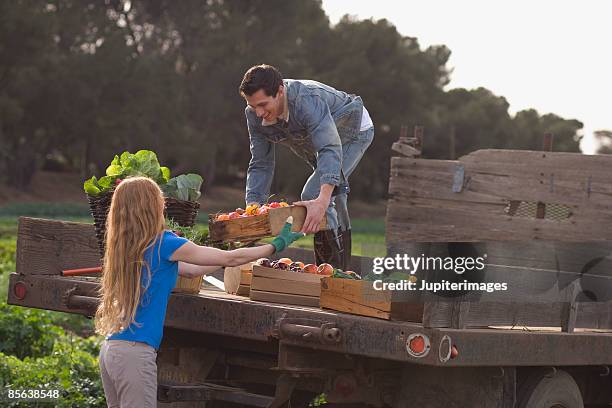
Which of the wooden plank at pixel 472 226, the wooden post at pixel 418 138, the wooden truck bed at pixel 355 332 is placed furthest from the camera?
the wooden post at pixel 418 138

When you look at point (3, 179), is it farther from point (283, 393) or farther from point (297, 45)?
point (283, 393)

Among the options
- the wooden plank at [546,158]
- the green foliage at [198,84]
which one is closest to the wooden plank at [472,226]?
the wooden plank at [546,158]

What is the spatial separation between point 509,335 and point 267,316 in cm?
108

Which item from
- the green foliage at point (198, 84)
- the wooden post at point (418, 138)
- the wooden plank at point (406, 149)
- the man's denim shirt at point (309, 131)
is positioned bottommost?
the man's denim shirt at point (309, 131)

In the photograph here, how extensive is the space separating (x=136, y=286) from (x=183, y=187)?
51.0 inches

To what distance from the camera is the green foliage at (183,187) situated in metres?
6.51

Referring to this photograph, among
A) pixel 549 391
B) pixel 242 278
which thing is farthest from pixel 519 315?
pixel 242 278

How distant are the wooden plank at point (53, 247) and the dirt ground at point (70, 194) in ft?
143

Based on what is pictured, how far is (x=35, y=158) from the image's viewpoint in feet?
177

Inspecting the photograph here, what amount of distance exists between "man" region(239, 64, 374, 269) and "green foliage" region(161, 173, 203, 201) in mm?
556

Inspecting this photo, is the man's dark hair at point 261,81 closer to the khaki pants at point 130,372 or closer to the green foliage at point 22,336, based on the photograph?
the khaki pants at point 130,372

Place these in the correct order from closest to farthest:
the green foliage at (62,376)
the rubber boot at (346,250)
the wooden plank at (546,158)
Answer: the rubber boot at (346,250) < the green foliage at (62,376) < the wooden plank at (546,158)

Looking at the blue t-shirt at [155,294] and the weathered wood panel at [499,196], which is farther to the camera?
the weathered wood panel at [499,196]

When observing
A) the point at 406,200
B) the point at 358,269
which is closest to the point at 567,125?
the point at 406,200
